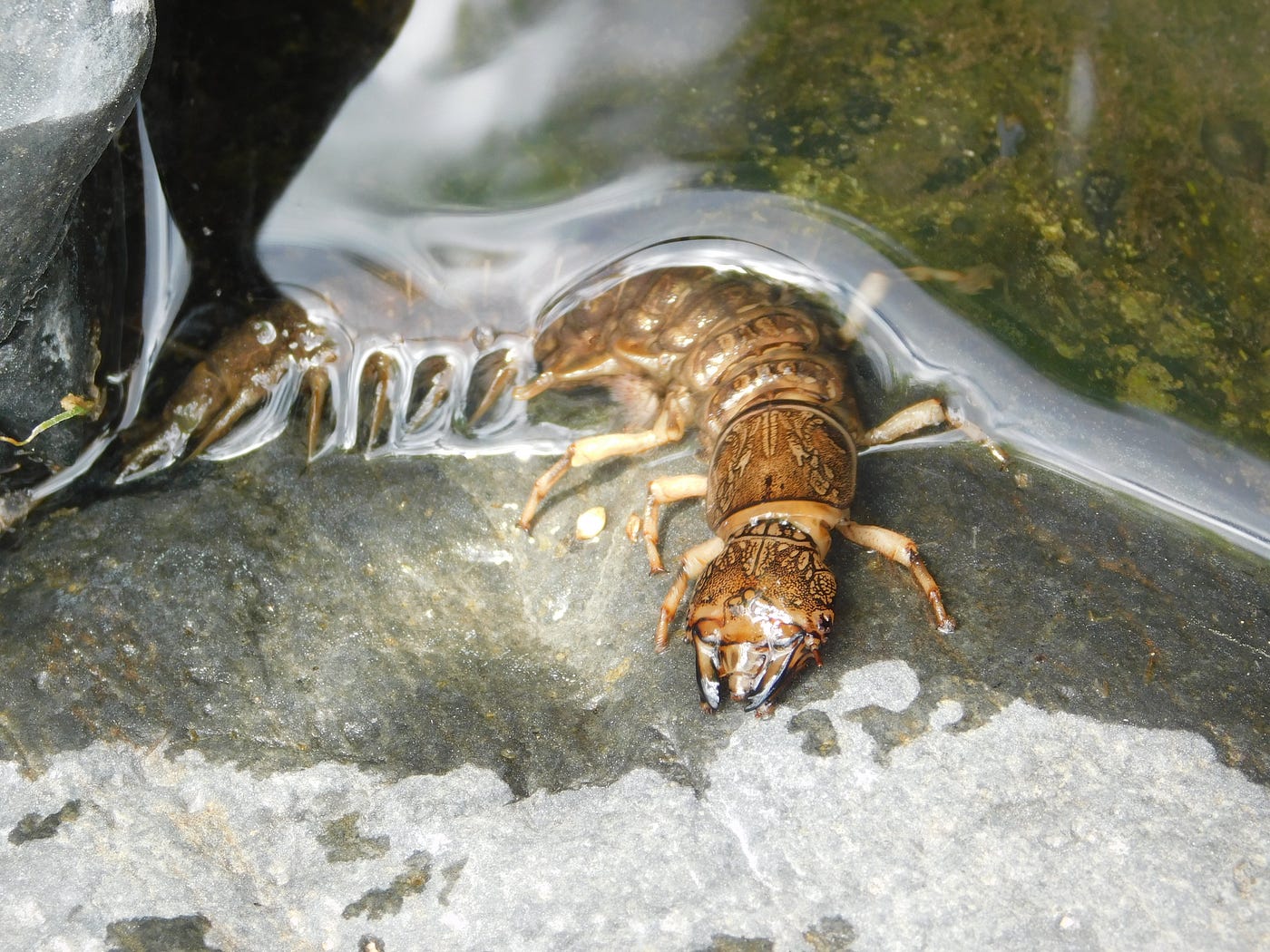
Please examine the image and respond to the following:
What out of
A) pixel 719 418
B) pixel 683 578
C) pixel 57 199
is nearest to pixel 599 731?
pixel 683 578

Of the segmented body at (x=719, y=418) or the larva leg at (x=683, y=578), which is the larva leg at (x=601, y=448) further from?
the larva leg at (x=683, y=578)

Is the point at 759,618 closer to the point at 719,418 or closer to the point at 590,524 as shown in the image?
the point at 590,524

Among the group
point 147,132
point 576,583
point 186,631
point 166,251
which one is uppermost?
point 147,132

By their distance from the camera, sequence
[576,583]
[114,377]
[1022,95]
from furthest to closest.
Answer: [1022,95]
[114,377]
[576,583]

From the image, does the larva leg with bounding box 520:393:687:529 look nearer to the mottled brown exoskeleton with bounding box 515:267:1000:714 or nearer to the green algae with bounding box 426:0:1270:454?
the mottled brown exoskeleton with bounding box 515:267:1000:714

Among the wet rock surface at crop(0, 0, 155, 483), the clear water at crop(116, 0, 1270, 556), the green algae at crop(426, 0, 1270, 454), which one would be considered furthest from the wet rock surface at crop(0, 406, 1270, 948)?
the clear water at crop(116, 0, 1270, 556)

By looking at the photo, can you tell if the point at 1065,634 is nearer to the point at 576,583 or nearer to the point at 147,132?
the point at 576,583

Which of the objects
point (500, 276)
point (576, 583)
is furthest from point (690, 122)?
point (576, 583)

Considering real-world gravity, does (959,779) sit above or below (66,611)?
below

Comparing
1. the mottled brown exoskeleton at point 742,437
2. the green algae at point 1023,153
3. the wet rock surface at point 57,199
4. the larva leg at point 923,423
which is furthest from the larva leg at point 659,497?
the wet rock surface at point 57,199
